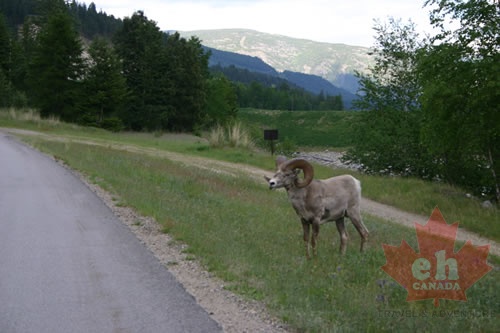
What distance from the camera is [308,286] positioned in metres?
7.95

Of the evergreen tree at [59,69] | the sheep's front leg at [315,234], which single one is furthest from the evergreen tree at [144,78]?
the sheep's front leg at [315,234]

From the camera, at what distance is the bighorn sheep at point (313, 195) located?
9.77 metres

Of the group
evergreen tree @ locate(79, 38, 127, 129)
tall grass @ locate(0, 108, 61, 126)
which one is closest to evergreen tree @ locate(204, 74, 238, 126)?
evergreen tree @ locate(79, 38, 127, 129)

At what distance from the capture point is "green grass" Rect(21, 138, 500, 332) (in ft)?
22.0

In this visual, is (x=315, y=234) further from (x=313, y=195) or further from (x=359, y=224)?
(x=359, y=224)

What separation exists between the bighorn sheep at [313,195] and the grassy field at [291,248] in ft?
2.29

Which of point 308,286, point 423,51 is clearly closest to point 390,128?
point 423,51

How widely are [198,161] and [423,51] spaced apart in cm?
1306

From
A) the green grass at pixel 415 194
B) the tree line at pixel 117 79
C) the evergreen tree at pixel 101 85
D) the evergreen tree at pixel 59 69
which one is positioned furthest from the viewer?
the evergreen tree at pixel 59 69

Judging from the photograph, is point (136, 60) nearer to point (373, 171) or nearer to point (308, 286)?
point (373, 171)

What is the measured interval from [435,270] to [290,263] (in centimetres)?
242

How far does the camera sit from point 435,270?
8875 mm

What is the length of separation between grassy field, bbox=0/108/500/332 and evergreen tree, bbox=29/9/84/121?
3645 centimetres

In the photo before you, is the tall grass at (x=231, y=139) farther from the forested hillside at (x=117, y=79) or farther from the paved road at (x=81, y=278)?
the paved road at (x=81, y=278)
